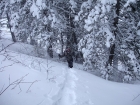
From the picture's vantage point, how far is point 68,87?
3963 millimetres

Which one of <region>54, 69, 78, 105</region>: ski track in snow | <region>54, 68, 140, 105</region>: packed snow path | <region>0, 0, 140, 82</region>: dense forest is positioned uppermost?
<region>0, 0, 140, 82</region>: dense forest

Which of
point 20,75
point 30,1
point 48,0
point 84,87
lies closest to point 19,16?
point 30,1

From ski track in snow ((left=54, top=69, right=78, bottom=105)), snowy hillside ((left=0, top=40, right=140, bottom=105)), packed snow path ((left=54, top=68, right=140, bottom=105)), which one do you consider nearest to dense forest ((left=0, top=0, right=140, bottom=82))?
packed snow path ((left=54, top=68, right=140, bottom=105))

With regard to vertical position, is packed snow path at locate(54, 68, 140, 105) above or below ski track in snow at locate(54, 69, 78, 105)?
below

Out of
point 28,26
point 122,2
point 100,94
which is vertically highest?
point 122,2

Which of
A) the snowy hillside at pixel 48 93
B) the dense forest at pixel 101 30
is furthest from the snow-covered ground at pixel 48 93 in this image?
the dense forest at pixel 101 30

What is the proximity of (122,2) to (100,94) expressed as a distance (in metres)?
6.76

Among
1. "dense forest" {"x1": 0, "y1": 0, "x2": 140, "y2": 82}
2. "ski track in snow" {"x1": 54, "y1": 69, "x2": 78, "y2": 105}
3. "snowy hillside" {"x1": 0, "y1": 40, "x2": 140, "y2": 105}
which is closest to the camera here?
"snowy hillside" {"x1": 0, "y1": 40, "x2": 140, "y2": 105}

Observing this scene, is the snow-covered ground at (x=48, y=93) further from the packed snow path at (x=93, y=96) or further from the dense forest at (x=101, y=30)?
the dense forest at (x=101, y=30)

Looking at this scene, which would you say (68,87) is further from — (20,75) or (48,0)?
(48,0)

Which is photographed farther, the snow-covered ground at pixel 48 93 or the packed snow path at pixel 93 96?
the packed snow path at pixel 93 96

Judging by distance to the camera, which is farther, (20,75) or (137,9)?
(137,9)

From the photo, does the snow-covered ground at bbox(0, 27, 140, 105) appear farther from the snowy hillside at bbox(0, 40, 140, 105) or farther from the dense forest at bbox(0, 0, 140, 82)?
the dense forest at bbox(0, 0, 140, 82)

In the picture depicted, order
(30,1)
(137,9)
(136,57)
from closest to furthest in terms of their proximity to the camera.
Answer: (137,9) → (136,57) → (30,1)
